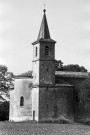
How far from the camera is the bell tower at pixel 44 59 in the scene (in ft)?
161

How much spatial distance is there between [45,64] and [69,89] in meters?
4.99

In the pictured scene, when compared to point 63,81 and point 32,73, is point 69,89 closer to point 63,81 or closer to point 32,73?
point 63,81

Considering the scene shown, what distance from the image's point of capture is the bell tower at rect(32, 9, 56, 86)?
4900 centimetres

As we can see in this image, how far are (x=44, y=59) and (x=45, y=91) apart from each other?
4722 mm

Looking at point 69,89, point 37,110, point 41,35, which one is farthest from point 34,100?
point 41,35

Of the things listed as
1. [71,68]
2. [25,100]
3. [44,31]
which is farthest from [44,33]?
[71,68]

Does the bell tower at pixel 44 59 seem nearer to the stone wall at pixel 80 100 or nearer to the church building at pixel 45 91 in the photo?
the church building at pixel 45 91

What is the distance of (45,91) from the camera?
158 feet

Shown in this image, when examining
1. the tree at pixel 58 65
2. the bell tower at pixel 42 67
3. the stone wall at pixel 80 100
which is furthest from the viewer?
the tree at pixel 58 65

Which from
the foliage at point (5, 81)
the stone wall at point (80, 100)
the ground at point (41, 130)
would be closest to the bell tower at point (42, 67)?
the stone wall at point (80, 100)

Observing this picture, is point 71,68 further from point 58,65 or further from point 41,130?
point 41,130

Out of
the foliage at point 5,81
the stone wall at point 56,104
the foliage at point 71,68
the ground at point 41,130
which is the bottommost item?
the ground at point 41,130

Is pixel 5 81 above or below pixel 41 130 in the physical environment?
above

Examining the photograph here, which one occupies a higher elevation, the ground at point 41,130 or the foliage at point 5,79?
the foliage at point 5,79
